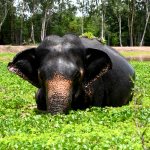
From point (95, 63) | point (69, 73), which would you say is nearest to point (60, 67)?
point (69, 73)

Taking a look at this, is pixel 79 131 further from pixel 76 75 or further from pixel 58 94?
pixel 76 75

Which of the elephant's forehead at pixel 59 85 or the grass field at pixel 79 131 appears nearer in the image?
the grass field at pixel 79 131

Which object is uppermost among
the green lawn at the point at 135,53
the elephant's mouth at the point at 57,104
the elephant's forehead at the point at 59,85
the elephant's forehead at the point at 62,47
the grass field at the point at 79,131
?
the elephant's forehead at the point at 62,47

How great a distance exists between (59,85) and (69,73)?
1.54ft

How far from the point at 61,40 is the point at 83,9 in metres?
79.7

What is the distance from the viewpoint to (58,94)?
11.1m

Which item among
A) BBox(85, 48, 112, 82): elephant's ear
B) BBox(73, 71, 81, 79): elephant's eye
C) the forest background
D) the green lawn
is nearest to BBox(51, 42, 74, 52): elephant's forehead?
BBox(85, 48, 112, 82): elephant's ear

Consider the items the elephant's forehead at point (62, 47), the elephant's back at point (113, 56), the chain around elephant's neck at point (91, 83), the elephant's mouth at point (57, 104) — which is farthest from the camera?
the elephant's back at point (113, 56)

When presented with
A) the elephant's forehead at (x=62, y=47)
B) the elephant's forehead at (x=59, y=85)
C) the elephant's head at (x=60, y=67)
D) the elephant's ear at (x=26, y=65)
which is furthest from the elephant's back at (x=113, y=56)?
the elephant's forehead at (x=59, y=85)

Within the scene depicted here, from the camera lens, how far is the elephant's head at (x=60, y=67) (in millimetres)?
11203

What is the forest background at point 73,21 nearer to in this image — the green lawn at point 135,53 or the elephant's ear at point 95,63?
the green lawn at point 135,53

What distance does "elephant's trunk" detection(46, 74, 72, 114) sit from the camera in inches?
436

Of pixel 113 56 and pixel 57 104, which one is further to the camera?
pixel 113 56

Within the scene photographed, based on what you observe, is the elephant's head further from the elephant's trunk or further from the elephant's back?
the elephant's back
